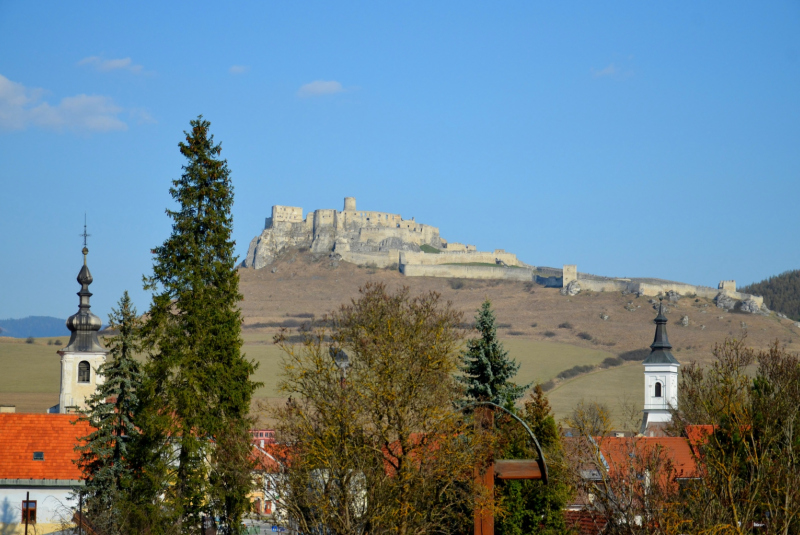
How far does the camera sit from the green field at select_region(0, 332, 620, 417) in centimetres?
9892

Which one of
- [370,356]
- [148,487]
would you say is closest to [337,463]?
[370,356]

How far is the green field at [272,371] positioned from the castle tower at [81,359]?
131 feet

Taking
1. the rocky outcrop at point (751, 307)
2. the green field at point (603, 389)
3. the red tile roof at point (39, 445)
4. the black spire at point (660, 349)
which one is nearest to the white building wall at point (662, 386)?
the black spire at point (660, 349)

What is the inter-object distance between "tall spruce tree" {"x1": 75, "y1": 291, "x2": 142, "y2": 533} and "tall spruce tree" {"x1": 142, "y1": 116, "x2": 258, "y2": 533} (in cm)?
142

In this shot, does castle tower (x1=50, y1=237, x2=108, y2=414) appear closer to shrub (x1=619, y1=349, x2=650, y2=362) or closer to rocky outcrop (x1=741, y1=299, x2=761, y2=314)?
shrub (x1=619, y1=349, x2=650, y2=362)

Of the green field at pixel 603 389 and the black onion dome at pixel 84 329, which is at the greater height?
the black onion dome at pixel 84 329

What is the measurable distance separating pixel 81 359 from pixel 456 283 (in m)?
149

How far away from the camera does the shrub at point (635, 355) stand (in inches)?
5546

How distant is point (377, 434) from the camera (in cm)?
2623

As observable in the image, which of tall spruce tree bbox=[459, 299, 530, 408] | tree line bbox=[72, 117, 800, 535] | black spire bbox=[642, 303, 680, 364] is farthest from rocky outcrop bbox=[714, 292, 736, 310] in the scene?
tall spruce tree bbox=[459, 299, 530, 408]

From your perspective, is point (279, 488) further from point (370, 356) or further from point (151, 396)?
point (151, 396)

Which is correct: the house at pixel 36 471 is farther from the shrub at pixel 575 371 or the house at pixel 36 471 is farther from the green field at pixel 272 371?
the shrub at pixel 575 371

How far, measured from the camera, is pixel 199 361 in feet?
102

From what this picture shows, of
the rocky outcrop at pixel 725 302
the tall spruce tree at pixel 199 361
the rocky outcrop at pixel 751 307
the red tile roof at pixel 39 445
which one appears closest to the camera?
the tall spruce tree at pixel 199 361
